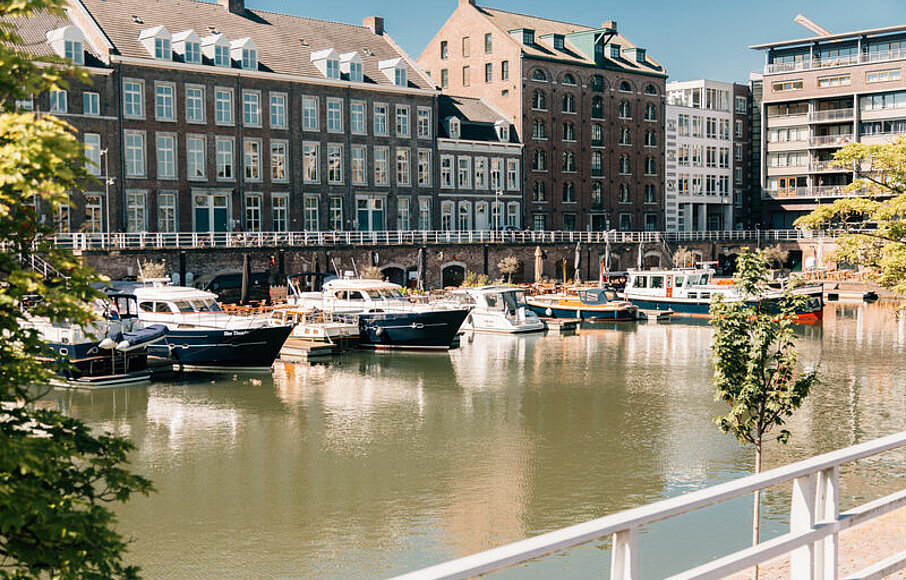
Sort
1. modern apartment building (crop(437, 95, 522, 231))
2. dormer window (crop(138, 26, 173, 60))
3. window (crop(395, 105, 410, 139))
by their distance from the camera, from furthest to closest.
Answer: modern apartment building (crop(437, 95, 522, 231)) → window (crop(395, 105, 410, 139)) → dormer window (crop(138, 26, 173, 60))

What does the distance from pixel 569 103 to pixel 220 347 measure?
51783mm

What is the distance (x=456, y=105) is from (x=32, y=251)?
70.5 m

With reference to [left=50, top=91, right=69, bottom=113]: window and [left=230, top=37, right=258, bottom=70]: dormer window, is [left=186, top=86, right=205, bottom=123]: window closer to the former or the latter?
[left=230, top=37, right=258, bottom=70]: dormer window

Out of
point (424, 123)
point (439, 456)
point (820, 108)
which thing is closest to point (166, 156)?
Result: point (424, 123)

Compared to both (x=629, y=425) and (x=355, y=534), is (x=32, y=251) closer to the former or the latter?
(x=355, y=534)

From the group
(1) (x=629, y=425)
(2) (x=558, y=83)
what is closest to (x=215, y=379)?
(1) (x=629, y=425)

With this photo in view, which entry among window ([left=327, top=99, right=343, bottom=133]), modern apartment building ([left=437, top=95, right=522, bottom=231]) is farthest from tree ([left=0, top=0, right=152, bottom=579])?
modern apartment building ([left=437, top=95, right=522, bottom=231])

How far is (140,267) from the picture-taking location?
5097 centimetres

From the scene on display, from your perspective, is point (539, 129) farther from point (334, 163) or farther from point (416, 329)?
point (416, 329)

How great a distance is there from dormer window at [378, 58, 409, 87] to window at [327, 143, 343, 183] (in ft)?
21.9

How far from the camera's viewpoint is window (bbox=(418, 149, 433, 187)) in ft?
231

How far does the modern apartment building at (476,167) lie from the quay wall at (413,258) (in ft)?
18.8

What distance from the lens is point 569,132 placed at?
82.4 m

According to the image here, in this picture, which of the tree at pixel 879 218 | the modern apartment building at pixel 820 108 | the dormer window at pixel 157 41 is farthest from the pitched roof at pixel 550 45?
the tree at pixel 879 218
